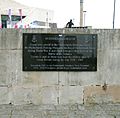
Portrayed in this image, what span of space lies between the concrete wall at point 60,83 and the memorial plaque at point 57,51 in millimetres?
108

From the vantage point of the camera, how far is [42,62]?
7203mm

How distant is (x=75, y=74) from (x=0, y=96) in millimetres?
1698

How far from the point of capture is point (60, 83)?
7.28 metres

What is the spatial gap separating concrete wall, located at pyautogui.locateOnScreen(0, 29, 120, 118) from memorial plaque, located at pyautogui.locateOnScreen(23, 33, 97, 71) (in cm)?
11

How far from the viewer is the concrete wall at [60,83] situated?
23.3 feet

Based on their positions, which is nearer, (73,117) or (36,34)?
(73,117)

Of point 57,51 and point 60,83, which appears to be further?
point 60,83

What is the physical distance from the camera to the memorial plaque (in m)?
7.15

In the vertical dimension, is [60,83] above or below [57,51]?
below

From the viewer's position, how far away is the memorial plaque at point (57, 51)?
7.15 metres

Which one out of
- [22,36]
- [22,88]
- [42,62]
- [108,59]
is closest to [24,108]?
[22,88]

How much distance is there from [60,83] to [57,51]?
2.33 ft

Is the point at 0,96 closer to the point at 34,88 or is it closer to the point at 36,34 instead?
the point at 34,88

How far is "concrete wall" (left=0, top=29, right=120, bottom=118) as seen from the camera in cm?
712
